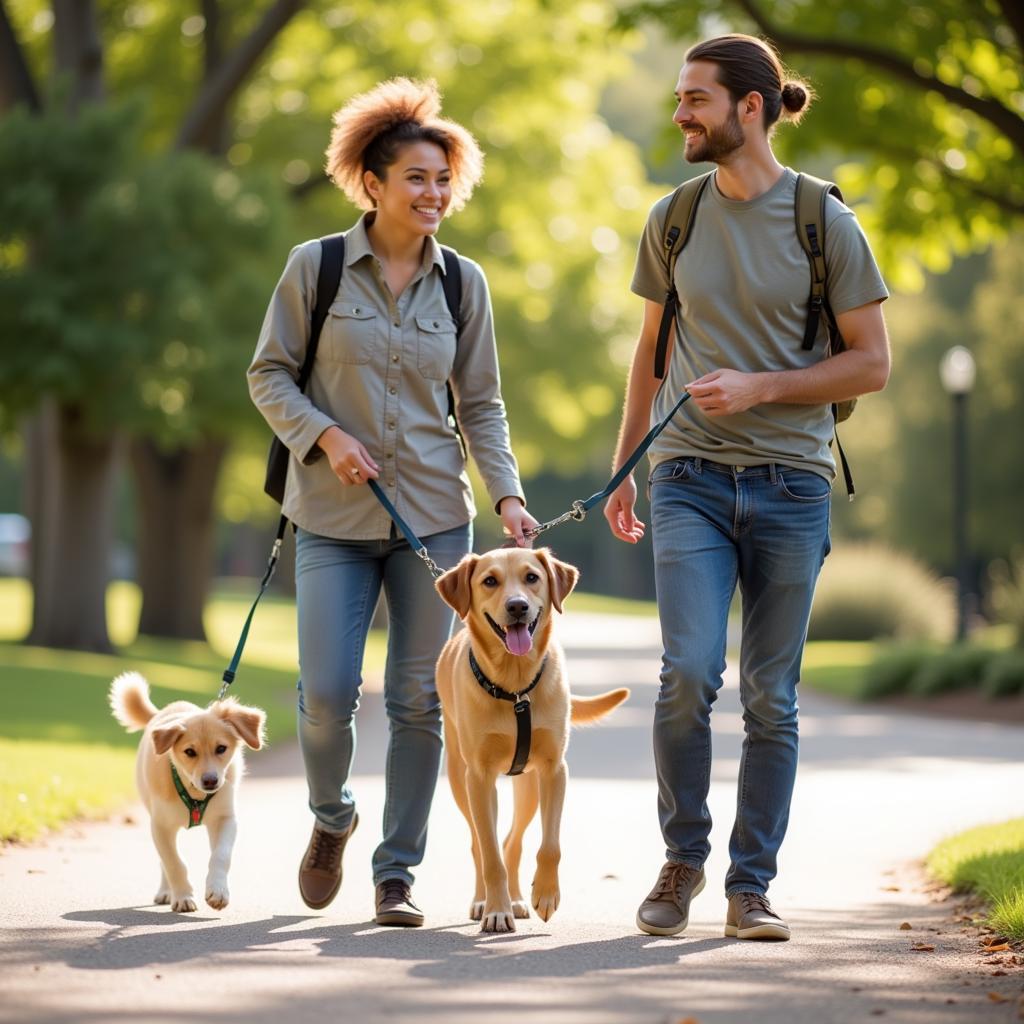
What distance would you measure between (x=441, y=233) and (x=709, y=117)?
20119 millimetres

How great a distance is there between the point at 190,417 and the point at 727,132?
47.9 ft

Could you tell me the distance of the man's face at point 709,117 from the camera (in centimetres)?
586

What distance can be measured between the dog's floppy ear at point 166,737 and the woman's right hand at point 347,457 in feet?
3.77

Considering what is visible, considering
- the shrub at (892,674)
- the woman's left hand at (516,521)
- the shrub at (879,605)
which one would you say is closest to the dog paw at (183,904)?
the woman's left hand at (516,521)

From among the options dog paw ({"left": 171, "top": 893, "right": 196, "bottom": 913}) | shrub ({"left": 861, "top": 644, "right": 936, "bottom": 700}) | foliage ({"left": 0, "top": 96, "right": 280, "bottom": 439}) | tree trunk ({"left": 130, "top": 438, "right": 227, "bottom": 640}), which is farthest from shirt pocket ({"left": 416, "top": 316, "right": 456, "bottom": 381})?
tree trunk ({"left": 130, "top": 438, "right": 227, "bottom": 640})

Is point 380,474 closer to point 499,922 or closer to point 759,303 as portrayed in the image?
point 759,303

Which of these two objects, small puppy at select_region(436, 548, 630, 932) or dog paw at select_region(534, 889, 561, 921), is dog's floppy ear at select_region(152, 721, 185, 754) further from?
dog paw at select_region(534, 889, 561, 921)

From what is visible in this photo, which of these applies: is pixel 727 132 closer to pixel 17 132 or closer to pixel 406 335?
pixel 406 335

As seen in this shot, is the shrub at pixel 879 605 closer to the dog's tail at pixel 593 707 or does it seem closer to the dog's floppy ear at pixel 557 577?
the dog's tail at pixel 593 707

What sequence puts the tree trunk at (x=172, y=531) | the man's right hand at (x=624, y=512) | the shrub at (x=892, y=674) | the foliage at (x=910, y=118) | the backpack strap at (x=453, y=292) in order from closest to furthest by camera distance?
the man's right hand at (x=624, y=512) < the backpack strap at (x=453, y=292) < the foliage at (x=910, y=118) < the shrub at (x=892, y=674) < the tree trunk at (x=172, y=531)

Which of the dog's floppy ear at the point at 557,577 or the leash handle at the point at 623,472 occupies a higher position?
the leash handle at the point at 623,472

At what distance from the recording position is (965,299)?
44.4 m

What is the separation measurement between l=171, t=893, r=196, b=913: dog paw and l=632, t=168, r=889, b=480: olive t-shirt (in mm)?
2273

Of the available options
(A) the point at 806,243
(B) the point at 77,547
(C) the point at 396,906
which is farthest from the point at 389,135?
(B) the point at 77,547
